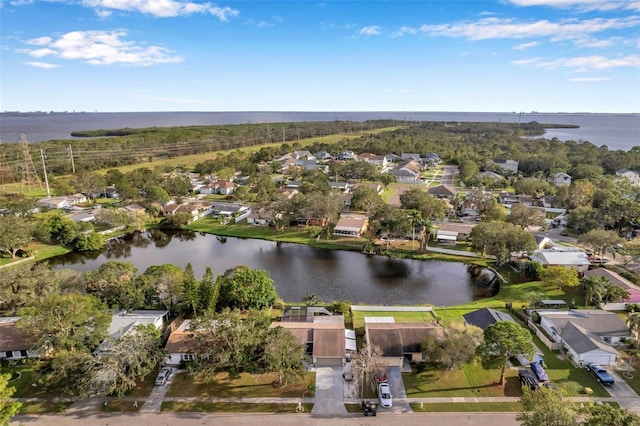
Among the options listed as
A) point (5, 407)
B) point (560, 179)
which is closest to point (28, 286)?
point (5, 407)

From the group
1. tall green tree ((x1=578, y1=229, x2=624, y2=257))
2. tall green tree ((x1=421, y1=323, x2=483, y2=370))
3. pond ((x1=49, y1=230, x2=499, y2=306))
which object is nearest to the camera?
tall green tree ((x1=421, y1=323, x2=483, y2=370))

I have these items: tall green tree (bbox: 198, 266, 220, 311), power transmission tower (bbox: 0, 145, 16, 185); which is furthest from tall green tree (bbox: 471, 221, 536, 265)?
power transmission tower (bbox: 0, 145, 16, 185)

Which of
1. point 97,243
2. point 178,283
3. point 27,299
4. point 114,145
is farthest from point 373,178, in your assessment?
point 114,145

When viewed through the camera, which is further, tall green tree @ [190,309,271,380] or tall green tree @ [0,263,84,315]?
tall green tree @ [0,263,84,315]

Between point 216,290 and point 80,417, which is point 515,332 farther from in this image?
point 80,417

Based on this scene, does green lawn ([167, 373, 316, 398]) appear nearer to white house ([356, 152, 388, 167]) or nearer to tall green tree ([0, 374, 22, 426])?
tall green tree ([0, 374, 22, 426])

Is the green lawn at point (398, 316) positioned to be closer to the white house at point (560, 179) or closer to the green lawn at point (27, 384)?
the green lawn at point (27, 384)

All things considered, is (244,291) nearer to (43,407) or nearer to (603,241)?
(43,407)
